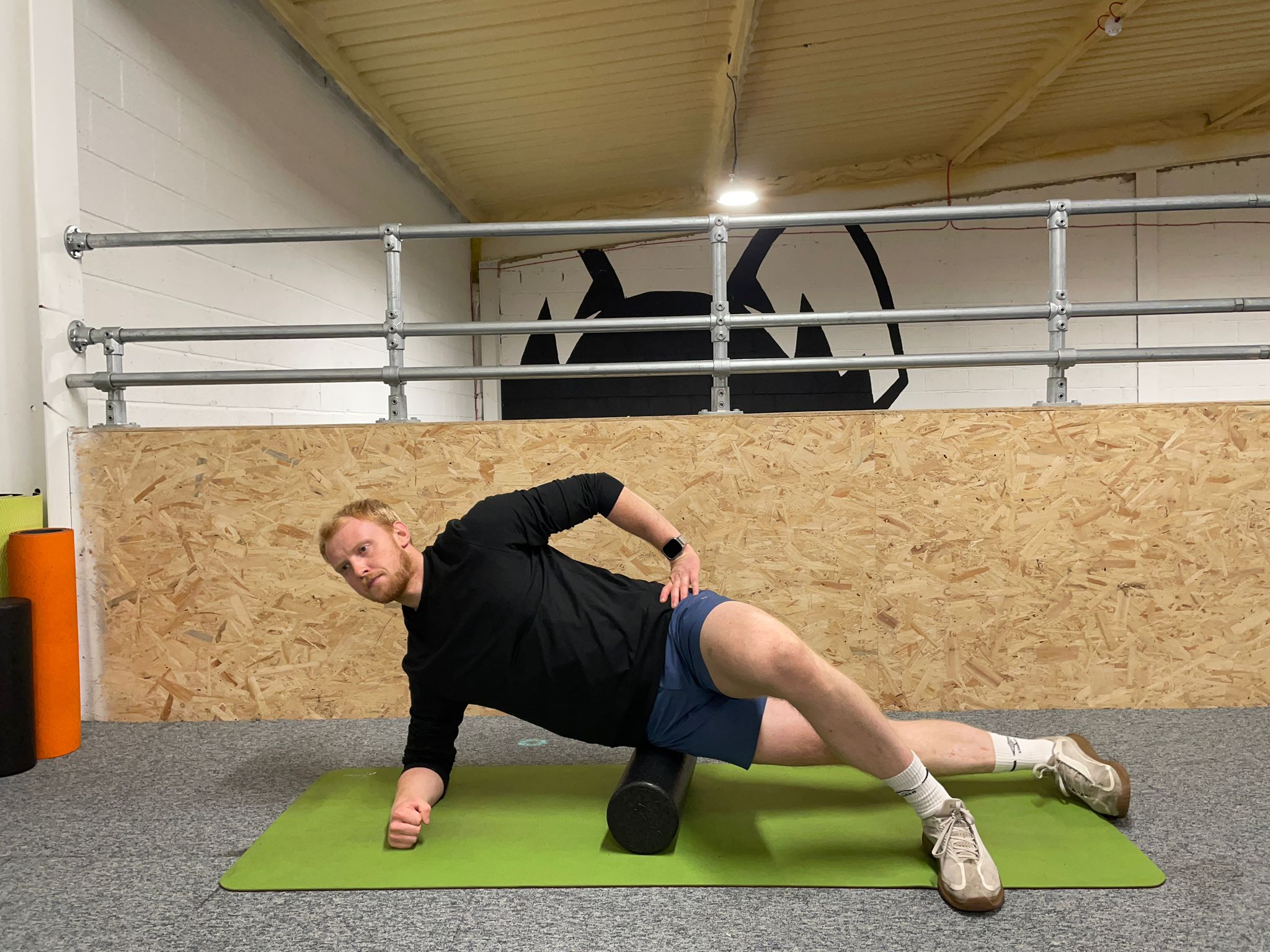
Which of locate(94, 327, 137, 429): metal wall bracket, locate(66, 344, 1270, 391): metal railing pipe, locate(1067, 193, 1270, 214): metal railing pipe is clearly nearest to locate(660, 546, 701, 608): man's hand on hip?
locate(66, 344, 1270, 391): metal railing pipe

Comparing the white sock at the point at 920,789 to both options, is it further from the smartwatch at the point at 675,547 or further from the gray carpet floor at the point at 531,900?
the smartwatch at the point at 675,547

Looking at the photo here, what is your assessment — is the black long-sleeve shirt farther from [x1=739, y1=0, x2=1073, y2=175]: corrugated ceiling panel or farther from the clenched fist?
[x1=739, y1=0, x2=1073, y2=175]: corrugated ceiling panel

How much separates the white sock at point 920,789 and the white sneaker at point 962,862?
16 mm

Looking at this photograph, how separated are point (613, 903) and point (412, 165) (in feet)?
18.9

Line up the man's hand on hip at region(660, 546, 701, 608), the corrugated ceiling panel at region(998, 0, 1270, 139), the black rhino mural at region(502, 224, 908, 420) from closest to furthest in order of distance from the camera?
the man's hand on hip at region(660, 546, 701, 608) → the corrugated ceiling panel at region(998, 0, 1270, 139) → the black rhino mural at region(502, 224, 908, 420)

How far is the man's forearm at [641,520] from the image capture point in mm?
2121

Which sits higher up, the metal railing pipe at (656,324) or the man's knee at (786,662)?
the metal railing pipe at (656,324)

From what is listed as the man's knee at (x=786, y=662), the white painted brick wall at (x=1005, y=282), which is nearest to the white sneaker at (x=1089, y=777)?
the man's knee at (x=786, y=662)

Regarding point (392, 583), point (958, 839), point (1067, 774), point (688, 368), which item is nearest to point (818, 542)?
point (688, 368)

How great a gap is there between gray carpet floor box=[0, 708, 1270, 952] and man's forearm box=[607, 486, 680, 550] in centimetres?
82

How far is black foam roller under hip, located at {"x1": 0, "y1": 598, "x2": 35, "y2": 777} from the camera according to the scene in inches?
96.9

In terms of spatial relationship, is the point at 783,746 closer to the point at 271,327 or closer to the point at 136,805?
the point at 136,805

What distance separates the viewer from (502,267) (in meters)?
7.61

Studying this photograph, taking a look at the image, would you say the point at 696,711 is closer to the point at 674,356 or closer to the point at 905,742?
the point at 905,742
